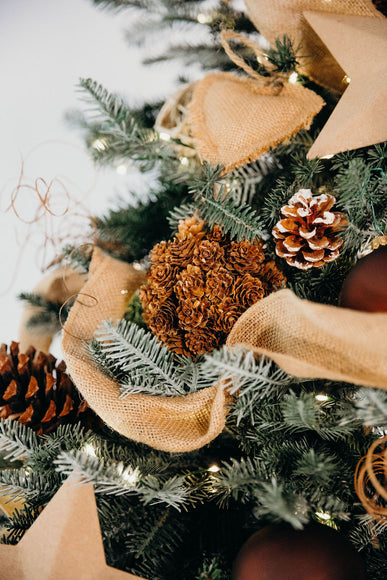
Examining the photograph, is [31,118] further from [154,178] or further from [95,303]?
[95,303]

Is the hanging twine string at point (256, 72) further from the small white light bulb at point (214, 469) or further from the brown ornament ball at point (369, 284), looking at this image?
the small white light bulb at point (214, 469)

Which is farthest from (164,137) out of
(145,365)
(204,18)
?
(145,365)

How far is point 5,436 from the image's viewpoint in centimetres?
44

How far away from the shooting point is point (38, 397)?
544mm

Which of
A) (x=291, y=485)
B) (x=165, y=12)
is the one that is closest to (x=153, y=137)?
(x=165, y=12)

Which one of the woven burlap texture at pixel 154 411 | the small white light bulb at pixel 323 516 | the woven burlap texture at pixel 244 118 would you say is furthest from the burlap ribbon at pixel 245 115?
the small white light bulb at pixel 323 516

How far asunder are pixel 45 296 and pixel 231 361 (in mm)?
416

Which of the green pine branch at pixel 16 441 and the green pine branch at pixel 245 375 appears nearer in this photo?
the green pine branch at pixel 245 375

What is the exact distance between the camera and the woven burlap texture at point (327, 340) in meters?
0.29

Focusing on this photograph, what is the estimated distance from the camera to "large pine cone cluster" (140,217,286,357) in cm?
41

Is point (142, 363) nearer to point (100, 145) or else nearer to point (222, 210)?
point (222, 210)

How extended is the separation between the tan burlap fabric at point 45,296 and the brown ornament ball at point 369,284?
1.43 feet

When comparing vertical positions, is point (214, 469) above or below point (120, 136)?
below

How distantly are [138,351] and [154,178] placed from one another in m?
0.30
